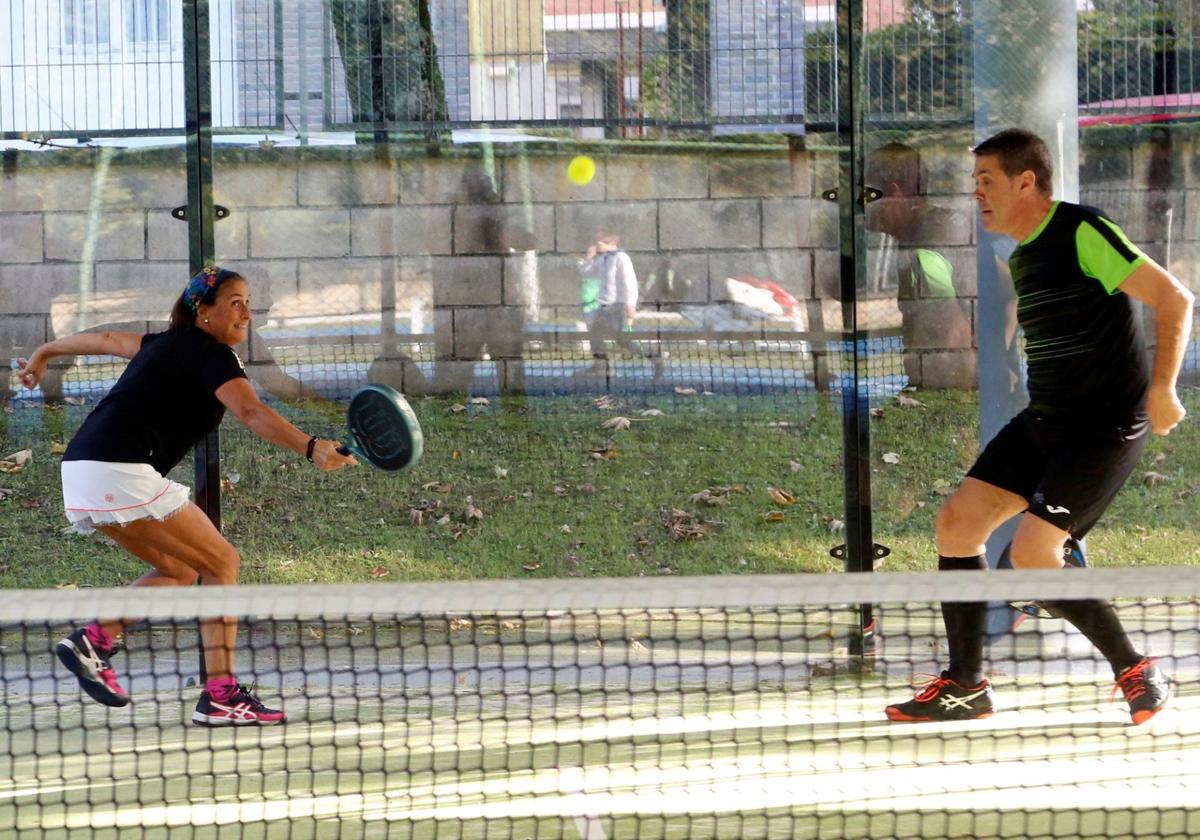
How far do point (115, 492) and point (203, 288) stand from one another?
0.69 m

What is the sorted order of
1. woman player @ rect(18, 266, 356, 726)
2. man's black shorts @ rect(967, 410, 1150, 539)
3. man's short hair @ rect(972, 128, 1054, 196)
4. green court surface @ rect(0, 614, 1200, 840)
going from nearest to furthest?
green court surface @ rect(0, 614, 1200, 840) < man's black shorts @ rect(967, 410, 1150, 539) < man's short hair @ rect(972, 128, 1054, 196) < woman player @ rect(18, 266, 356, 726)

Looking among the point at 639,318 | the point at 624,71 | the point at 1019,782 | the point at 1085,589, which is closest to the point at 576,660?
the point at 639,318

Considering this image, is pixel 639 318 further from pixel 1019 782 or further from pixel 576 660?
pixel 1019 782

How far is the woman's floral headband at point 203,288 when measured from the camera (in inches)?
199

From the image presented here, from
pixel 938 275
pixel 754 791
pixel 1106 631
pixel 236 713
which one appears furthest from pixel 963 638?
pixel 236 713

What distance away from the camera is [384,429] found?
18.7 ft

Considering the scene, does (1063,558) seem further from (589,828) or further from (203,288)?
(203,288)

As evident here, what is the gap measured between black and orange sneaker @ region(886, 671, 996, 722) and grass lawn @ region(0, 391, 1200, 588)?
56.4 inches

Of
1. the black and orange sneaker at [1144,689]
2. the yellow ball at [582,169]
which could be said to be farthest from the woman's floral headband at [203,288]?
the black and orange sneaker at [1144,689]

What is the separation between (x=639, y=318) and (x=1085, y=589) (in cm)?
337

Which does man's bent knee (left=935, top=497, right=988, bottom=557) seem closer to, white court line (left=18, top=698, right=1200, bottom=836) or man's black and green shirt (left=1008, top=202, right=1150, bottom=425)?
man's black and green shirt (left=1008, top=202, right=1150, bottom=425)

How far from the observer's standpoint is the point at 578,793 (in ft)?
13.8

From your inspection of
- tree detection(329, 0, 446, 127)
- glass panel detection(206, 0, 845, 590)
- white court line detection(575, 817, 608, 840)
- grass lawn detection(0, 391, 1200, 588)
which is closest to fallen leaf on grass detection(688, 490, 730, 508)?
grass lawn detection(0, 391, 1200, 588)

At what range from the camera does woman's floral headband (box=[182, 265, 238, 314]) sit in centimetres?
505
